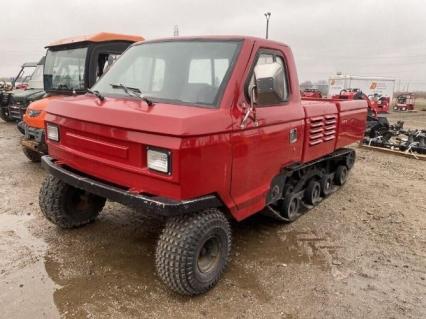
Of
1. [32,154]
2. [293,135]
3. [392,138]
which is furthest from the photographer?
[392,138]

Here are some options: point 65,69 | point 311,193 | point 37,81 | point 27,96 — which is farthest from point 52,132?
point 37,81

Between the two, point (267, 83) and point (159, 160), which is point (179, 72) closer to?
point (267, 83)

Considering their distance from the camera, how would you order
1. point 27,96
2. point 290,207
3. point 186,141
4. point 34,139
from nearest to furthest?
point 186,141, point 290,207, point 34,139, point 27,96

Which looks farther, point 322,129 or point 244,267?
point 322,129

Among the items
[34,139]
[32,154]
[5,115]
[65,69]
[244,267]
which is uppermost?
[65,69]

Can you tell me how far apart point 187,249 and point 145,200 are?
21.0 inches

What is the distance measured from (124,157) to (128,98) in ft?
2.34

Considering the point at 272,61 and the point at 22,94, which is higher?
the point at 272,61

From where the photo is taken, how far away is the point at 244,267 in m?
3.74

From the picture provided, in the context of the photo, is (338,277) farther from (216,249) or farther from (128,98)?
(128,98)

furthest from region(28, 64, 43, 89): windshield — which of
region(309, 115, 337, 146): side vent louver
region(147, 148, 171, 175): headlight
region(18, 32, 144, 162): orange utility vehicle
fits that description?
region(147, 148, 171, 175): headlight

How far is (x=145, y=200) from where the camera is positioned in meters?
2.85

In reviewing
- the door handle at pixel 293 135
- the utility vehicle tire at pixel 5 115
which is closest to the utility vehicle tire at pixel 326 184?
the door handle at pixel 293 135

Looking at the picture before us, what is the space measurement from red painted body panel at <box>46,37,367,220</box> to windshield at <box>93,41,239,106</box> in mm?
149
